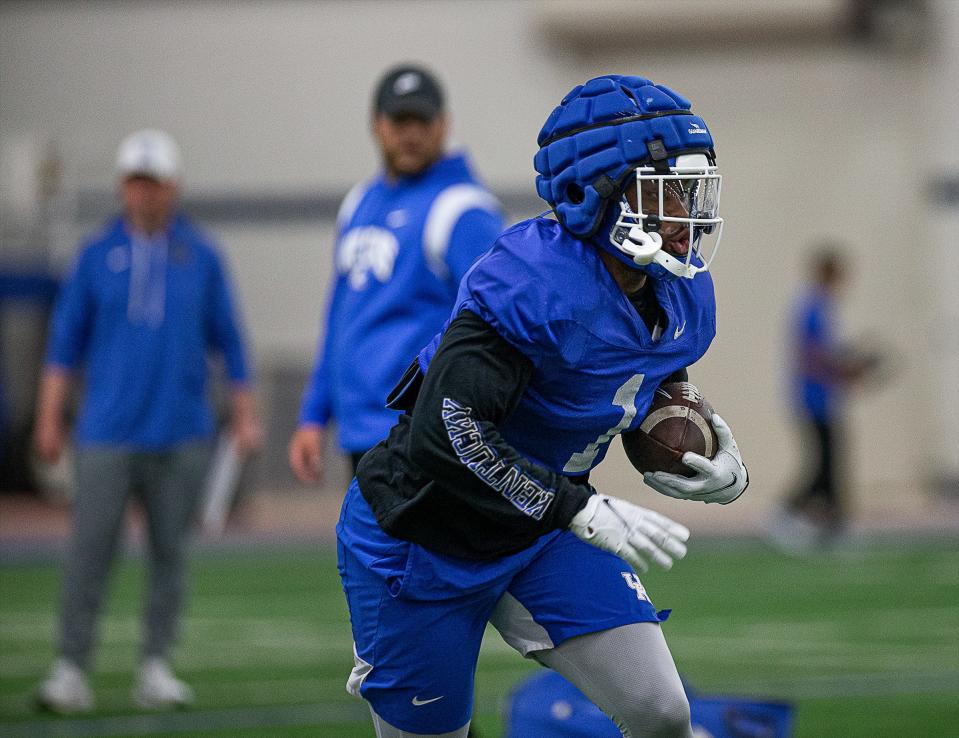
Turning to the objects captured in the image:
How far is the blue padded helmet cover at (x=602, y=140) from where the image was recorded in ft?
10.6

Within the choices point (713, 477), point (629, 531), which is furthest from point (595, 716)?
point (629, 531)

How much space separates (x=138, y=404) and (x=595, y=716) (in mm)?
2498

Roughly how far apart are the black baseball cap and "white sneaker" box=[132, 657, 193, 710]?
2.42m

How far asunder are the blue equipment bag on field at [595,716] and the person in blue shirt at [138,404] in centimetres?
203

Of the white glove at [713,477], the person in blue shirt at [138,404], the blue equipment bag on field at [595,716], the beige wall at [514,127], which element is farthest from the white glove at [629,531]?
the beige wall at [514,127]

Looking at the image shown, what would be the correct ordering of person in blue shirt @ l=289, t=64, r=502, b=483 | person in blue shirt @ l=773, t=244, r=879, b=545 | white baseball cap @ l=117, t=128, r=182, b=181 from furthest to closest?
person in blue shirt @ l=773, t=244, r=879, b=545, white baseball cap @ l=117, t=128, r=182, b=181, person in blue shirt @ l=289, t=64, r=502, b=483

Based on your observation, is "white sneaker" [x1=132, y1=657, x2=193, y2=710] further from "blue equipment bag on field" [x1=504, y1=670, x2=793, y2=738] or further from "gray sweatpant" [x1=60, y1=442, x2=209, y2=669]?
"blue equipment bag on field" [x1=504, y1=670, x2=793, y2=738]

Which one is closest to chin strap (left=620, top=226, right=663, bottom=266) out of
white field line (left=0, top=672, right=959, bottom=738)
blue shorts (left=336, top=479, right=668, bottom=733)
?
blue shorts (left=336, top=479, right=668, bottom=733)

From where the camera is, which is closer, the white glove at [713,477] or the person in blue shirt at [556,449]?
the person in blue shirt at [556,449]

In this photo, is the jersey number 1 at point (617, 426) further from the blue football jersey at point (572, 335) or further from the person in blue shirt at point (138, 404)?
the person in blue shirt at point (138, 404)

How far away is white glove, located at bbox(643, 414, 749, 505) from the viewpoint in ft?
10.9

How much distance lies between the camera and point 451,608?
11.0 ft

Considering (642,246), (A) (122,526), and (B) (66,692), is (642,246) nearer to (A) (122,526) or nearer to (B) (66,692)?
(A) (122,526)

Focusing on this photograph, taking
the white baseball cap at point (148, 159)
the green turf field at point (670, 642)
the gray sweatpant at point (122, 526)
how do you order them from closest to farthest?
1. the green turf field at point (670, 642)
2. the gray sweatpant at point (122, 526)
3. the white baseball cap at point (148, 159)
